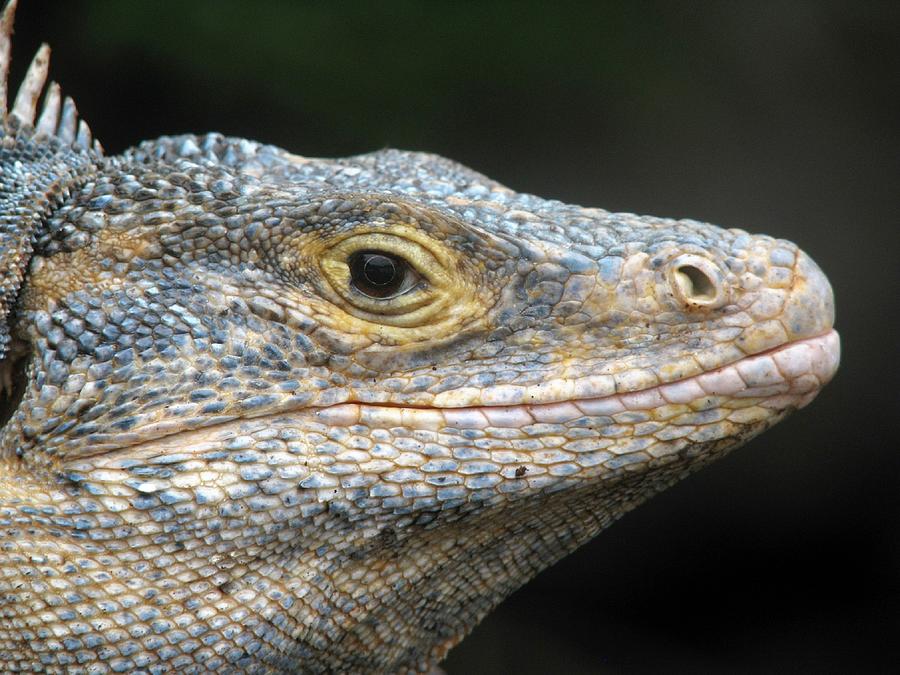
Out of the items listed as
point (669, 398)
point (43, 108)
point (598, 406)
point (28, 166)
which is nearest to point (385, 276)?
point (598, 406)

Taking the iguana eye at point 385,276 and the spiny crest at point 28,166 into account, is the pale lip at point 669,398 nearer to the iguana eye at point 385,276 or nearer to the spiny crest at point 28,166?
the iguana eye at point 385,276

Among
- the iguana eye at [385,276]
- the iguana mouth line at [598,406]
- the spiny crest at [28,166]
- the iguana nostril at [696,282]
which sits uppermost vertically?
Answer: the spiny crest at [28,166]

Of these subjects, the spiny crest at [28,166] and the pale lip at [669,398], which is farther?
the spiny crest at [28,166]

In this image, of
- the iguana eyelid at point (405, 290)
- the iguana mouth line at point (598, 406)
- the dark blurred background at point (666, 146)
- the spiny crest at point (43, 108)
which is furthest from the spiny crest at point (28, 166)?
the dark blurred background at point (666, 146)

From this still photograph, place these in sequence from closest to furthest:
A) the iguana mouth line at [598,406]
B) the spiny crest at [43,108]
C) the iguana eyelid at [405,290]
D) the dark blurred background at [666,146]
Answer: the iguana mouth line at [598,406], the iguana eyelid at [405,290], the spiny crest at [43,108], the dark blurred background at [666,146]

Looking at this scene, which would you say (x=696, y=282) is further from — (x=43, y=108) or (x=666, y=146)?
(x=666, y=146)

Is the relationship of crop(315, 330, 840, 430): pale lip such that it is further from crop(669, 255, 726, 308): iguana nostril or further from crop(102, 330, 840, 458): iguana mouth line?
crop(669, 255, 726, 308): iguana nostril
